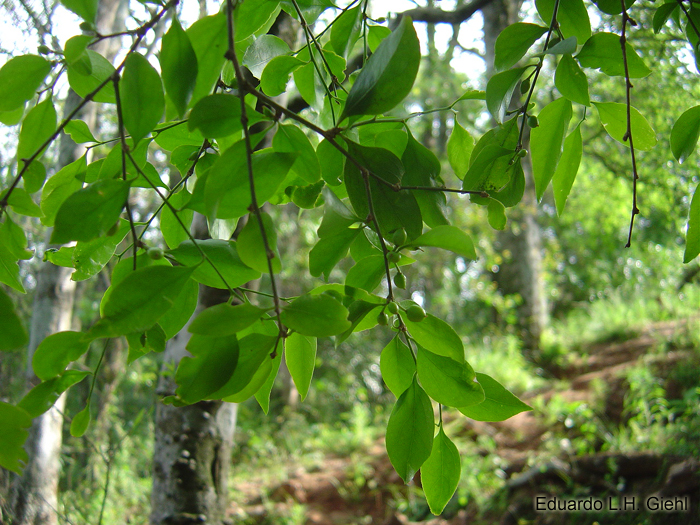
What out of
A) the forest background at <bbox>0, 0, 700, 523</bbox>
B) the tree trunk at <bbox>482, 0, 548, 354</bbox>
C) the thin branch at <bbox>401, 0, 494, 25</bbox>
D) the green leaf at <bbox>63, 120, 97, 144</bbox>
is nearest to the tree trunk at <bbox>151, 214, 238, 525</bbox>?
the forest background at <bbox>0, 0, 700, 523</bbox>

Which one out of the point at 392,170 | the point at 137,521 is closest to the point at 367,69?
the point at 392,170

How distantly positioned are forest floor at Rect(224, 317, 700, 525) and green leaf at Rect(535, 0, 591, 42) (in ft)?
5.57

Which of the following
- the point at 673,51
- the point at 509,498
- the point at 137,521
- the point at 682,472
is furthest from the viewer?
the point at 137,521

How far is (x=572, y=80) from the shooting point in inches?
15.2

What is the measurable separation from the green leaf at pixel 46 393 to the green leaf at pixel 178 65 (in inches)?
A: 7.5

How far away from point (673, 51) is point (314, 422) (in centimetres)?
390

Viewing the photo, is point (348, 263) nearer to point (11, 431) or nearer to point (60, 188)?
point (60, 188)

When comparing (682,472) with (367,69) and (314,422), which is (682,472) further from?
(314,422)

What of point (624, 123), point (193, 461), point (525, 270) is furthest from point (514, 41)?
point (525, 270)

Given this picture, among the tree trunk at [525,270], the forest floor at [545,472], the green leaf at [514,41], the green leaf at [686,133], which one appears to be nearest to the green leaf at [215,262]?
the green leaf at [514,41]

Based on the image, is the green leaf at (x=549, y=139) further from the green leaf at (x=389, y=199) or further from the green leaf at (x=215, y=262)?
the green leaf at (x=215, y=262)

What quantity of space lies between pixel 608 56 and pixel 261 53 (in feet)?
0.99

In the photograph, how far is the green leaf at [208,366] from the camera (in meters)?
0.29

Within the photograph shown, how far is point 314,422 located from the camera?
4.52 meters
